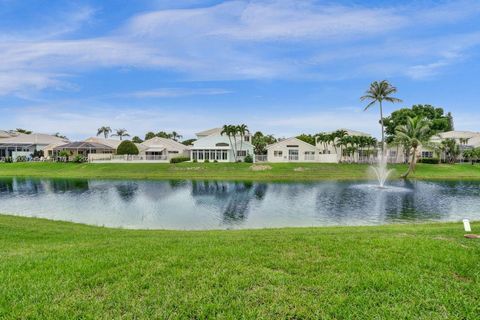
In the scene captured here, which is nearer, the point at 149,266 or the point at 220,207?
the point at 149,266

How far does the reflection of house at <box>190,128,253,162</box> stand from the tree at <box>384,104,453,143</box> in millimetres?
29063

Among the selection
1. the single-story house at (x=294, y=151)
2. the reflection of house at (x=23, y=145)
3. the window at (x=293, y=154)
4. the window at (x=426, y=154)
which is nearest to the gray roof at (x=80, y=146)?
the reflection of house at (x=23, y=145)

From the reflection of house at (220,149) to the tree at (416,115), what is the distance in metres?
29.1

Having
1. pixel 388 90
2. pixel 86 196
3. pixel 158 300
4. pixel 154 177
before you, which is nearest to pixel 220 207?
pixel 86 196

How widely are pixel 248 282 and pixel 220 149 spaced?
56890 mm

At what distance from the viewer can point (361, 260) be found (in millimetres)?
6051

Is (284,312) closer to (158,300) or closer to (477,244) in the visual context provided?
(158,300)

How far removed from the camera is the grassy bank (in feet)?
148

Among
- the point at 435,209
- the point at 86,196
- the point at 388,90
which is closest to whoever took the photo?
the point at 435,209

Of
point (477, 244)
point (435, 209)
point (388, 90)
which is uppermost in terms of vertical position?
point (388, 90)

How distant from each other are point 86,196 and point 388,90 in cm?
5170

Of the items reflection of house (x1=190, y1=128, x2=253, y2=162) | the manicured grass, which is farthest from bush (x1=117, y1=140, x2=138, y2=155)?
the manicured grass

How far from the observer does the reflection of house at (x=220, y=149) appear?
202ft

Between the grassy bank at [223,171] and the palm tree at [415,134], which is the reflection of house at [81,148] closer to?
the grassy bank at [223,171]
